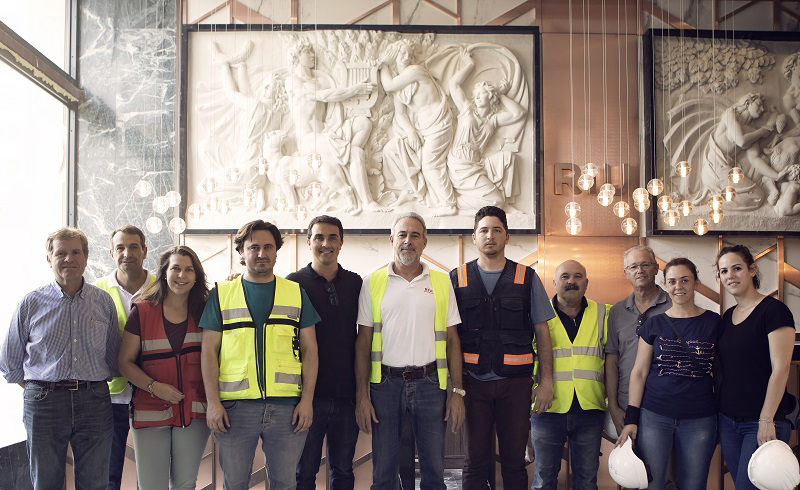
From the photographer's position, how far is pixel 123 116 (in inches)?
253

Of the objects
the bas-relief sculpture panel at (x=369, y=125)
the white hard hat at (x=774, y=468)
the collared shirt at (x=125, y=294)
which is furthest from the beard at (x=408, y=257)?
the bas-relief sculpture panel at (x=369, y=125)

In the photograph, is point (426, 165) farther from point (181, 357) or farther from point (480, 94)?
point (181, 357)

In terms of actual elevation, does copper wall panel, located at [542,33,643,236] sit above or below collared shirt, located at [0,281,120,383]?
above

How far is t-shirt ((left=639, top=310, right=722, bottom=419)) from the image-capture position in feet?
9.29

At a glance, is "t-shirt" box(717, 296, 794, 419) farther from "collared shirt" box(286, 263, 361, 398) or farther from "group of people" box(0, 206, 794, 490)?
"collared shirt" box(286, 263, 361, 398)

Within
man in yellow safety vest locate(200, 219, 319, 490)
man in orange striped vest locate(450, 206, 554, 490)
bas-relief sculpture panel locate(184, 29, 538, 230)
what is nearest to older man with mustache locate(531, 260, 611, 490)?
man in orange striped vest locate(450, 206, 554, 490)

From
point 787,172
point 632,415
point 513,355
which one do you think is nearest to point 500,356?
point 513,355

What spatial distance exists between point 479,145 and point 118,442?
14.2 ft

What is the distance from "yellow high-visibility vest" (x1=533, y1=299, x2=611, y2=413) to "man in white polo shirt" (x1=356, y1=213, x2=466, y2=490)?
0.53m

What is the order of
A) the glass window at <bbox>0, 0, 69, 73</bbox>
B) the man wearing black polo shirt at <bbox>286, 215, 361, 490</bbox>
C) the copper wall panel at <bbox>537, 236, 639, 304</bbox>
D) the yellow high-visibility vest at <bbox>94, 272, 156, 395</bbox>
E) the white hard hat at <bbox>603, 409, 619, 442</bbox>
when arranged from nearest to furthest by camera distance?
the man wearing black polo shirt at <bbox>286, 215, 361, 490</bbox> < the yellow high-visibility vest at <bbox>94, 272, 156, 395</bbox> < the white hard hat at <bbox>603, 409, 619, 442</bbox> < the glass window at <bbox>0, 0, 69, 73</bbox> < the copper wall panel at <bbox>537, 236, 639, 304</bbox>

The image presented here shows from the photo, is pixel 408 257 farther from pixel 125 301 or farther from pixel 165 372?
pixel 125 301

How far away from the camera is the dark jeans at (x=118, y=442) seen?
10.3 ft

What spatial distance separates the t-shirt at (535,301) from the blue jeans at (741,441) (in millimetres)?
875

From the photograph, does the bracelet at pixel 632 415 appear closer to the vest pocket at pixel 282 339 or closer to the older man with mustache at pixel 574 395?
the older man with mustache at pixel 574 395
